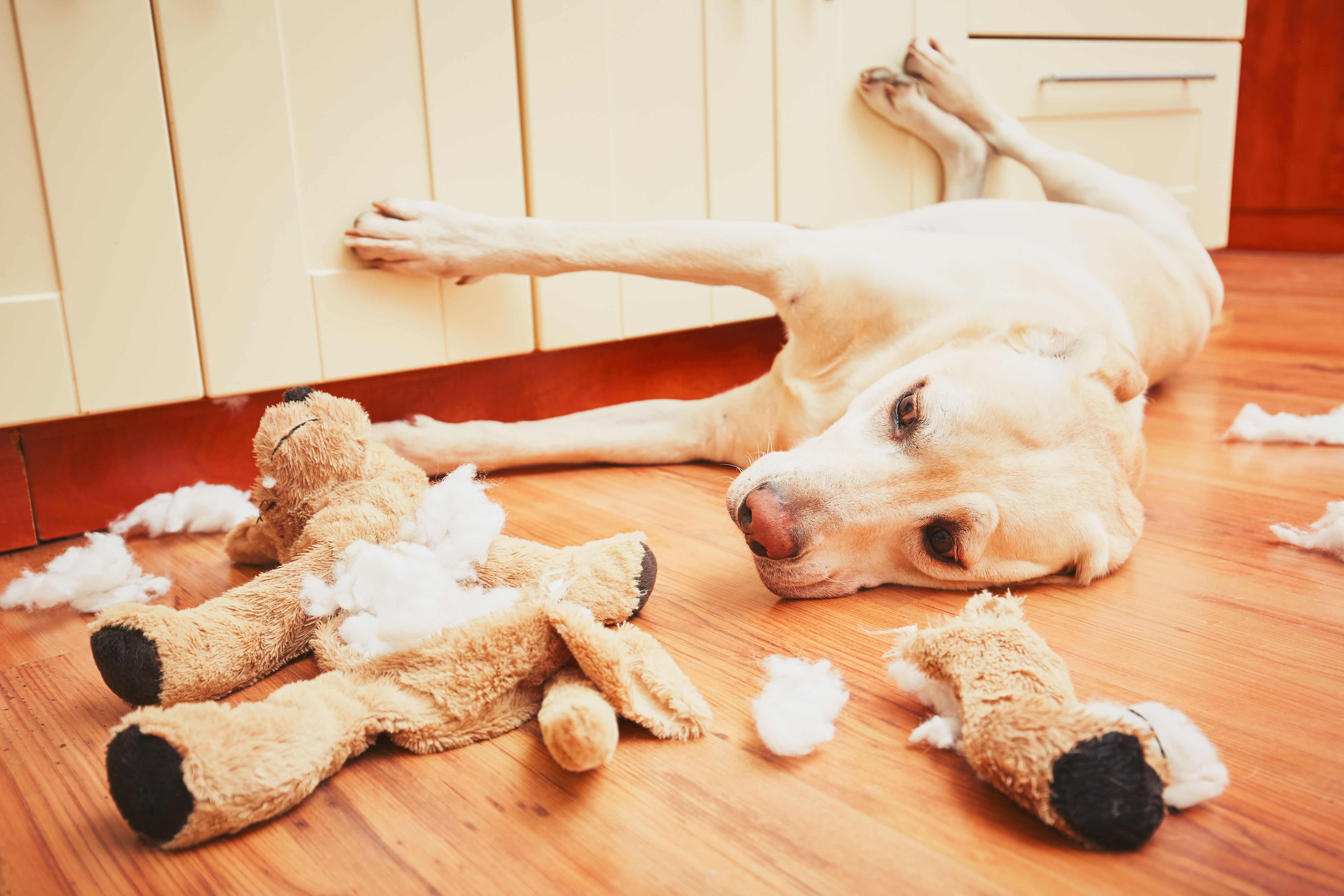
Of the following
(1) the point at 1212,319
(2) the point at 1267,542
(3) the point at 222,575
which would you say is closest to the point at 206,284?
(3) the point at 222,575

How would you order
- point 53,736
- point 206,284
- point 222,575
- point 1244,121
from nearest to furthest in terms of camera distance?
point 53,736
point 222,575
point 206,284
point 1244,121

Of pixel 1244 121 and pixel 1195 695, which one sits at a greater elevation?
pixel 1244 121

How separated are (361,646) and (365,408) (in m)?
0.95

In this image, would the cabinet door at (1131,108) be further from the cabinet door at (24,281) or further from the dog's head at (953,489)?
the cabinet door at (24,281)

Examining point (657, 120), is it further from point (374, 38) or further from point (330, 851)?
point (330, 851)

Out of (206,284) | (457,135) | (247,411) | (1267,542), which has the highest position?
(457,135)

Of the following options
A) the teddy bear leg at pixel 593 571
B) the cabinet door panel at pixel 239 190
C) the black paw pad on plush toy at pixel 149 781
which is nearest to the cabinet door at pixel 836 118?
the cabinet door panel at pixel 239 190

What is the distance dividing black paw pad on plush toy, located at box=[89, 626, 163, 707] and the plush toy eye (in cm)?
95

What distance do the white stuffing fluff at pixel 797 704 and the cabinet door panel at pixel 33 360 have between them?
1132 millimetres

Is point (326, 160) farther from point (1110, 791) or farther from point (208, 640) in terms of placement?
point (1110, 791)

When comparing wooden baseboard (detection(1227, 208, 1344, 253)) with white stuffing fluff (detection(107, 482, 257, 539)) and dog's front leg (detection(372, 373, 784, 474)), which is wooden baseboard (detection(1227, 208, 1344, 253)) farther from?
white stuffing fluff (detection(107, 482, 257, 539))

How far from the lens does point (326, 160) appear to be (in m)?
1.62

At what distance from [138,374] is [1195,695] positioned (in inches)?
60.9

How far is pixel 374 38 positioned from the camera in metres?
1.62
